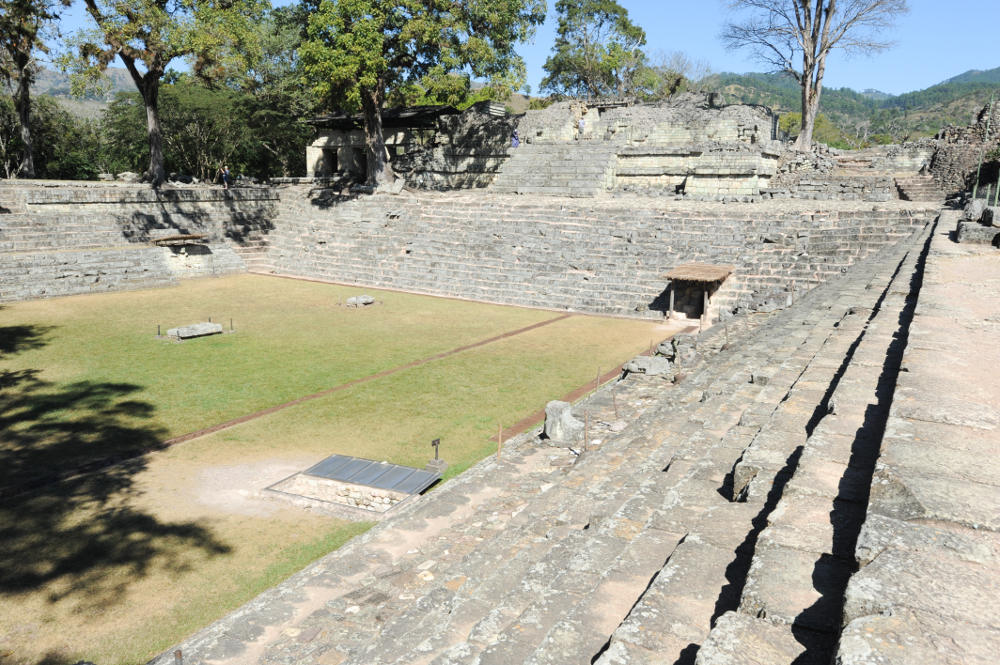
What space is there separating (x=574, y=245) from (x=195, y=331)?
12237 millimetres

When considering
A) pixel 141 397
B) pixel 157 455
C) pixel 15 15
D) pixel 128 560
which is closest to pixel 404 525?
pixel 128 560

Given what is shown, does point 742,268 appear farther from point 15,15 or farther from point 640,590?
point 15,15

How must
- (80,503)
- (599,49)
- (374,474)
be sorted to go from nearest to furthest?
(80,503) → (374,474) → (599,49)

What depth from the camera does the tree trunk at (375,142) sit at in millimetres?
27777

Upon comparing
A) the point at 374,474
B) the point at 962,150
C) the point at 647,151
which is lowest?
the point at 374,474

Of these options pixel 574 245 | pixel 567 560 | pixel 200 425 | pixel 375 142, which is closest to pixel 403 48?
pixel 375 142

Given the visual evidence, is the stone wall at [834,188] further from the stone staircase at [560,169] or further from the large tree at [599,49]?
the large tree at [599,49]

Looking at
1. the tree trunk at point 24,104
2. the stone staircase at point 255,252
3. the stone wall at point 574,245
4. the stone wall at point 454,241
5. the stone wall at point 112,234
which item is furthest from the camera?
the tree trunk at point 24,104

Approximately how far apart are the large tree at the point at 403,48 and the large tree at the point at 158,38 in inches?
119

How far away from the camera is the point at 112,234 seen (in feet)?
78.6

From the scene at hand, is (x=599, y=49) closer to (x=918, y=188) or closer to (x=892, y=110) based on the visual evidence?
(x=918, y=188)

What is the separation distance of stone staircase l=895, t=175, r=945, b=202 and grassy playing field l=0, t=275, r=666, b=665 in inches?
558

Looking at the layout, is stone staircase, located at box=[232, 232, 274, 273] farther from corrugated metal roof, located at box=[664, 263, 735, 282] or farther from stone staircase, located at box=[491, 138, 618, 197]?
corrugated metal roof, located at box=[664, 263, 735, 282]

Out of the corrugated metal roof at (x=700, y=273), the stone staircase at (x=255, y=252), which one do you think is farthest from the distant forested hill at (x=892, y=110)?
the stone staircase at (x=255, y=252)
